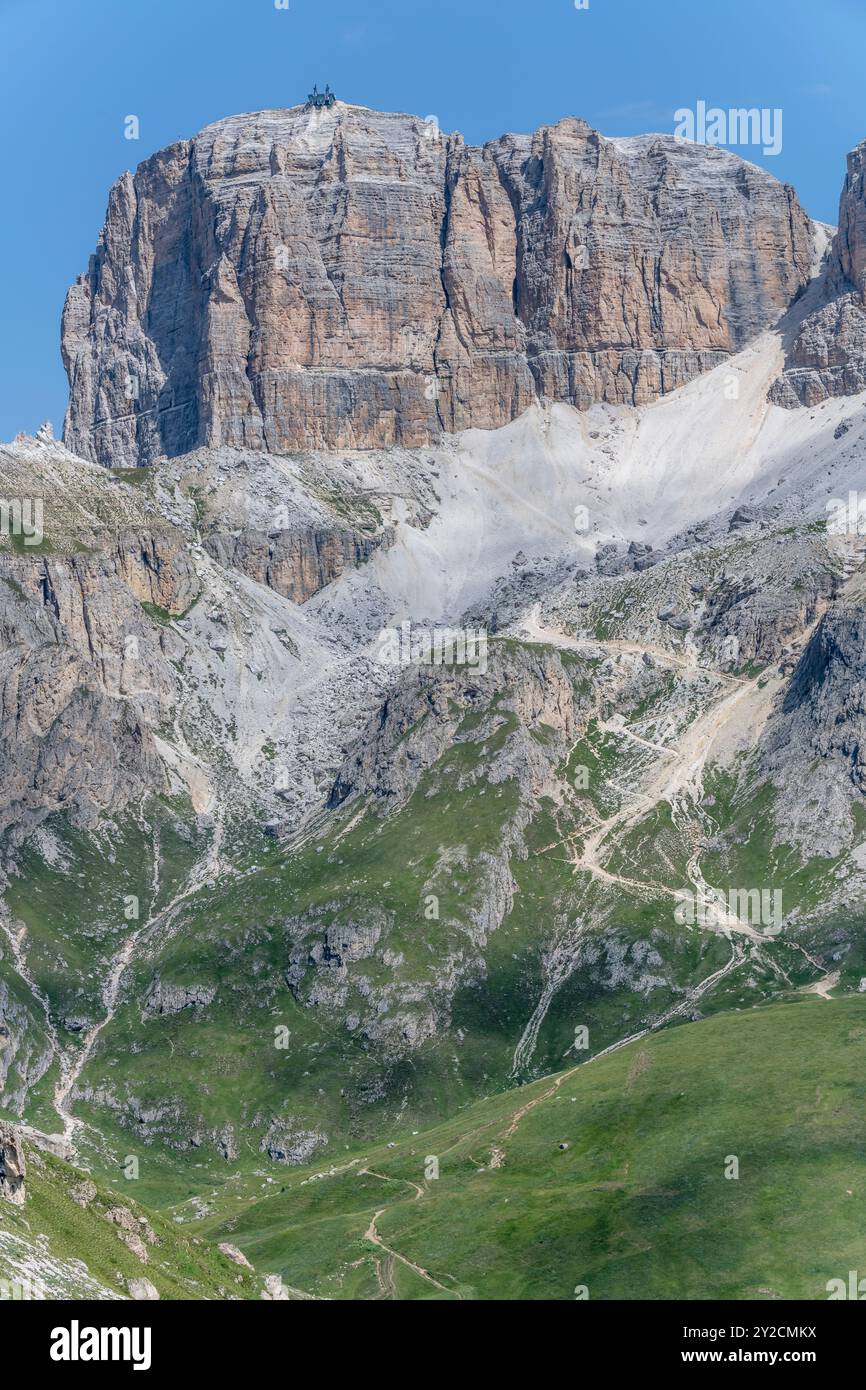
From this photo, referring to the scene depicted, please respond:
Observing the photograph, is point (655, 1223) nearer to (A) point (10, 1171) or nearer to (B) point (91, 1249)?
(B) point (91, 1249)

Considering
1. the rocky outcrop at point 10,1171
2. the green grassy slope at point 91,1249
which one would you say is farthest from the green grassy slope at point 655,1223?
the rocky outcrop at point 10,1171

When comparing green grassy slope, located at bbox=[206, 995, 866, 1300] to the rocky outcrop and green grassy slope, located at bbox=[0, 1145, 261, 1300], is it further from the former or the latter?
the rocky outcrop

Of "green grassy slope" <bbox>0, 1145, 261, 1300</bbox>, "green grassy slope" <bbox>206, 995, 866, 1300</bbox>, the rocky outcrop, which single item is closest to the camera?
"green grassy slope" <bbox>0, 1145, 261, 1300</bbox>

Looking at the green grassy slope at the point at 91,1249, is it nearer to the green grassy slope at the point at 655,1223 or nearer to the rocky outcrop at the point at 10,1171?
the rocky outcrop at the point at 10,1171

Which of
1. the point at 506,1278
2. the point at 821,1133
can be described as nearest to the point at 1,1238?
the point at 506,1278

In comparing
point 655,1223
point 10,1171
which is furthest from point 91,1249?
point 655,1223

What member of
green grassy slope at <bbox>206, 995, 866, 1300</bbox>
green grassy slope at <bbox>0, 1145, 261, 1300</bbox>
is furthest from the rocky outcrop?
green grassy slope at <bbox>206, 995, 866, 1300</bbox>

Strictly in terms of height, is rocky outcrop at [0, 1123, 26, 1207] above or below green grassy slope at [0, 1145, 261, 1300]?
above

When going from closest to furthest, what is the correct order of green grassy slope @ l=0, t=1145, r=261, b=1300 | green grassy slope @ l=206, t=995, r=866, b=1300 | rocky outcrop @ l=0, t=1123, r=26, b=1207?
green grassy slope @ l=0, t=1145, r=261, b=1300 → rocky outcrop @ l=0, t=1123, r=26, b=1207 → green grassy slope @ l=206, t=995, r=866, b=1300
